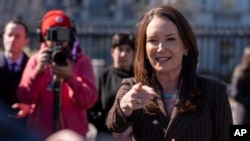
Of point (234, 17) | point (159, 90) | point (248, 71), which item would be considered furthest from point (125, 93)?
point (234, 17)

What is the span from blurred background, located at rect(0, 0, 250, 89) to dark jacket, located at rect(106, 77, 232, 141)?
457cm

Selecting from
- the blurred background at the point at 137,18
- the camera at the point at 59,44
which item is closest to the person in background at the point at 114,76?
the camera at the point at 59,44

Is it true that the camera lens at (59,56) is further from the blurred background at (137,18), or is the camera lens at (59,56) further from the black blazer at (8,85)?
the blurred background at (137,18)

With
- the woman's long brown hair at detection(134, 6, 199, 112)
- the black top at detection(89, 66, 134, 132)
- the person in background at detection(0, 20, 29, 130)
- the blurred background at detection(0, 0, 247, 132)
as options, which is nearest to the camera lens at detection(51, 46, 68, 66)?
A: the person in background at detection(0, 20, 29, 130)

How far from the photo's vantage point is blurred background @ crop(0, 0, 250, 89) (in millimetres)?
14781

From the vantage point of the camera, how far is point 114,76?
5.78 m

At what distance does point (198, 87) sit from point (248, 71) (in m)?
3.93

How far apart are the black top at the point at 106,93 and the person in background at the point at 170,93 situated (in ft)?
7.38

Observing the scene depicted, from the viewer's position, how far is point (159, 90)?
133 inches

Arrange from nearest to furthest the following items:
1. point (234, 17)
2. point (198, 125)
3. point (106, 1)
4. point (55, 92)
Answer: point (198, 125) < point (55, 92) < point (234, 17) < point (106, 1)

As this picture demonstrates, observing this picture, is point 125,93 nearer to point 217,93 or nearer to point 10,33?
point 217,93

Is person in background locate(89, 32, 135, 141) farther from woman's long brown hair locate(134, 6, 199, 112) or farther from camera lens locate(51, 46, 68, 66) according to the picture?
woman's long brown hair locate(134, 6, 199, 112)

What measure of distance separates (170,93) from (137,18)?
11176 mm

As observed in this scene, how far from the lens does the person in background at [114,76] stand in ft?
18.7
